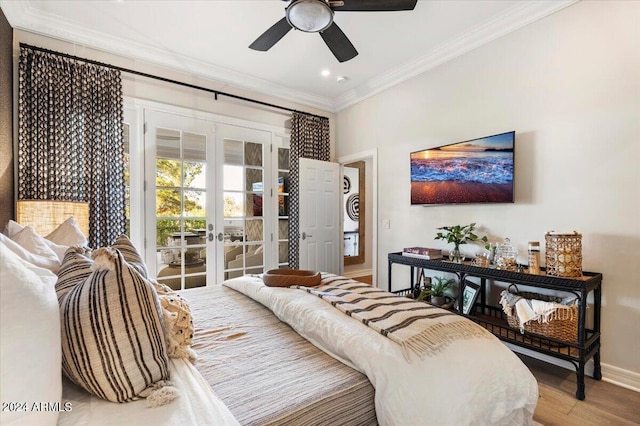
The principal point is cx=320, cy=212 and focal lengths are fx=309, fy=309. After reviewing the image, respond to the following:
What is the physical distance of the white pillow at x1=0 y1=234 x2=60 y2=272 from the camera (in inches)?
43.5

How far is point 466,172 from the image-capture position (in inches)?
115

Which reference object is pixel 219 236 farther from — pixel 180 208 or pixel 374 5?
pixel 374 5

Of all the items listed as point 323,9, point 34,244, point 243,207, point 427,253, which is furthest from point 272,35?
point 427,253

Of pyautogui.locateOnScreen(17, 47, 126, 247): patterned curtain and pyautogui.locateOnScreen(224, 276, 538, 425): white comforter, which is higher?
pyautogui.locateOnScreen(17, 47, 126, 247): patterned curtain

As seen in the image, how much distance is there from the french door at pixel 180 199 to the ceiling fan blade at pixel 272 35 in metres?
1.50

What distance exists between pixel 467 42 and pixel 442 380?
308cm

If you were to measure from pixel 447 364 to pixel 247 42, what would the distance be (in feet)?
10.5

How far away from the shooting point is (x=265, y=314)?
170 centimetres

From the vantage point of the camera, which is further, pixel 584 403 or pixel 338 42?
pixel 338 42

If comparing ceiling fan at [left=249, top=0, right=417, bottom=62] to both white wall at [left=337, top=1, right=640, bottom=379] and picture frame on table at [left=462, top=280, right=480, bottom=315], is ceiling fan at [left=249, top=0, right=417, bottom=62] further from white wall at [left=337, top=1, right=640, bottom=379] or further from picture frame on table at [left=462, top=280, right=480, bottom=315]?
picture frame on table at [left=462, top=280, right=480, bottom=315]

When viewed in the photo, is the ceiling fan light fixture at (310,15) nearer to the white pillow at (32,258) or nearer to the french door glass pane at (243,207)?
the white pillow at (32,258)

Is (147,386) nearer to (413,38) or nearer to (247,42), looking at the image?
→ (247,42)

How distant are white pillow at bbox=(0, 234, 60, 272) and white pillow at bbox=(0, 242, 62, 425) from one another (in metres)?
0.54

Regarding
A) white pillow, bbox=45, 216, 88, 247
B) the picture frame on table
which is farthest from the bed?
the picture frame on table
